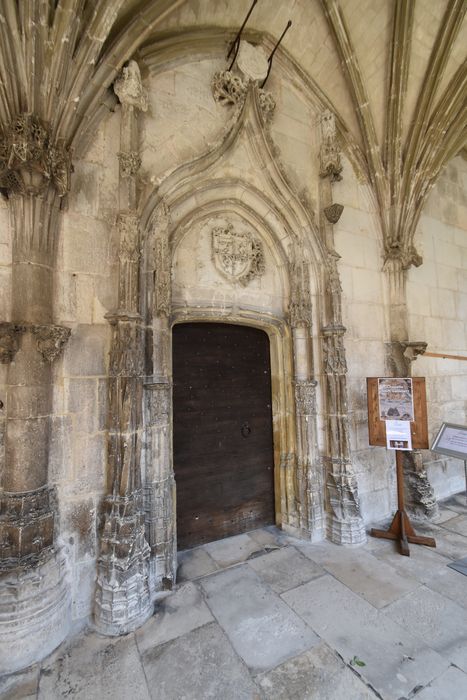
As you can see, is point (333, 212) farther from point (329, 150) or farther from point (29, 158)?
point (29, 158)

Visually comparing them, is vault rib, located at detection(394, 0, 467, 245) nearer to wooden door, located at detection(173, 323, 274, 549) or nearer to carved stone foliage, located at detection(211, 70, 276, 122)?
carved stone foliage, located at detection(211, 70, 276, 122)

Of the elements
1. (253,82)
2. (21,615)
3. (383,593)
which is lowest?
(383,593)

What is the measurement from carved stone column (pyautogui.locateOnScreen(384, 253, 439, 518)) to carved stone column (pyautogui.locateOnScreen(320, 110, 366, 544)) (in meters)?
0.98

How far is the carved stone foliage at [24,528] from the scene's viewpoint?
196 cm

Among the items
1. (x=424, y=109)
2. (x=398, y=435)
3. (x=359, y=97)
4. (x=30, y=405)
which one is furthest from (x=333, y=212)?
(x=30, y=405)

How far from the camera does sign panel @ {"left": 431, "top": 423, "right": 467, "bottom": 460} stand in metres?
3.32

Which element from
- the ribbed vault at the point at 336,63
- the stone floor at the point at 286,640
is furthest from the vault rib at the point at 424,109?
the stone floor at the point at 286,640

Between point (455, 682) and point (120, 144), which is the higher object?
point (120, 144)

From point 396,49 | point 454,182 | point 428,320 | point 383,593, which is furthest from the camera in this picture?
point 454,182

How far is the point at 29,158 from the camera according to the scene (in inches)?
80.4

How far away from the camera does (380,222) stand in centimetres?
422

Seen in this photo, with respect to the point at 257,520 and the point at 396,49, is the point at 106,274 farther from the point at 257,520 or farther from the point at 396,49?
the point at 396,49

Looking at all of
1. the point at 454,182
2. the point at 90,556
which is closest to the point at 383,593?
the point at 90,556

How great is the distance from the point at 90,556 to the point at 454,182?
698cm
